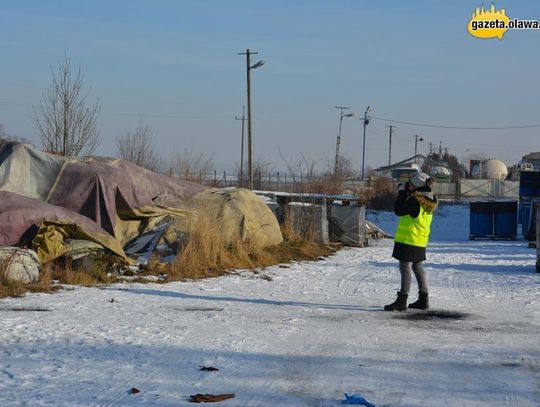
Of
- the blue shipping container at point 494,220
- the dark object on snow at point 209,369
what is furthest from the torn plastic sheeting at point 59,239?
the blue shipping container at point 494,220

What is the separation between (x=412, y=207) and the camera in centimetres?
1030

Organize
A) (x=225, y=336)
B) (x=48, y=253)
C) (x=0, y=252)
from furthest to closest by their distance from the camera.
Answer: (x=48, y=253)
(x=0, y=252)
(x=225, y=336)

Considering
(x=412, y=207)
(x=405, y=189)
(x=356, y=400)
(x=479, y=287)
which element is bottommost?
(x=479, y=287)

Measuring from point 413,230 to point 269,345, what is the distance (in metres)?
3.23

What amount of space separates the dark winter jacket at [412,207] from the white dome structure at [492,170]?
225 ft

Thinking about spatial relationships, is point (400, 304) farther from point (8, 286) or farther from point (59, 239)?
point (59, 239)

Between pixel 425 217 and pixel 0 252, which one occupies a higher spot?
pixel 425 217

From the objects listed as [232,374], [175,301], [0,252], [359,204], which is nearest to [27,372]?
[232,374]

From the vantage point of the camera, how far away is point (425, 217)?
10445 mm

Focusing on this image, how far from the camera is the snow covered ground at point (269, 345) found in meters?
6.17

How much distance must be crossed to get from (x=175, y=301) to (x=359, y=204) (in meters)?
14.2

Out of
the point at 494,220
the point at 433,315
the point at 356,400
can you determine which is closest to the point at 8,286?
the point at 433,315

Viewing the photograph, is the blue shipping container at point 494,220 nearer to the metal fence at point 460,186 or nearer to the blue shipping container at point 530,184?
the blue shipping container at point 530,184

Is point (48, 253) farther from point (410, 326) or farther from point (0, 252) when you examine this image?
point (410, 326)
